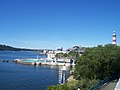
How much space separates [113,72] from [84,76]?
16.7 feet

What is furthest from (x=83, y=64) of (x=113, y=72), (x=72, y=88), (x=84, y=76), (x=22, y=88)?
(x=22, y=88)

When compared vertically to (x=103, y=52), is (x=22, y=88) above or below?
below

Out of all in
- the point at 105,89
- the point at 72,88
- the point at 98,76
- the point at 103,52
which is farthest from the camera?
the point at 103,52

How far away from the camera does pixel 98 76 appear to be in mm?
43562

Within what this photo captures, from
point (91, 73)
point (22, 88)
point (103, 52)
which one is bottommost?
point (22, 88)

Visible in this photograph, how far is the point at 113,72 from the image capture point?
45.8m

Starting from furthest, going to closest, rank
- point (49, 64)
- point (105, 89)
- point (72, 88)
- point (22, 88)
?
point (49, 64) < point (22, 88) < point (72, 88) < point (105, 89)

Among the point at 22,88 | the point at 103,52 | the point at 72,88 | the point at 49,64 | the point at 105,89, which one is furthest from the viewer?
the point at 49,64

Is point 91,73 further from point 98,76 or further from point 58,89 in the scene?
point 58,89

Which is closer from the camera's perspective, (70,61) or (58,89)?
(58,89)

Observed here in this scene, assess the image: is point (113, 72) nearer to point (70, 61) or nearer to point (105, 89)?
point (105, 89)

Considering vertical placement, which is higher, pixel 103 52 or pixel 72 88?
pixel 103 52

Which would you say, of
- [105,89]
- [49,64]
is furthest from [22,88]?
[49,64]

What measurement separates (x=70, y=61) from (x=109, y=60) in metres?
114
